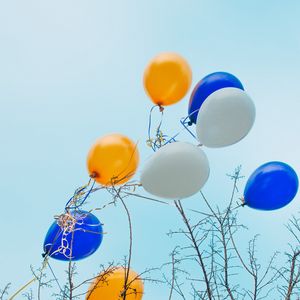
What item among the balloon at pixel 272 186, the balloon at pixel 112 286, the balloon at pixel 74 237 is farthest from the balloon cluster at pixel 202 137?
the balloon at pixel 112 286

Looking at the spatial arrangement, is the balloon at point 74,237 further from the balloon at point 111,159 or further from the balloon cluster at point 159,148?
the balloon at point 111,159

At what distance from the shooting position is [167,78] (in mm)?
2838

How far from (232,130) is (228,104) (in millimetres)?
172

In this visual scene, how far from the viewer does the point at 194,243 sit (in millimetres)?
3547

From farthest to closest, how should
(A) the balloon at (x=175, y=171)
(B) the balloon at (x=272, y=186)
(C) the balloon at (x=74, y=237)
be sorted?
1. (B) the balloon at (x=272, y=186)
2. (C) the balloon at (x=74, y=237)
3. (A) the balloon at (x=175, y=171)

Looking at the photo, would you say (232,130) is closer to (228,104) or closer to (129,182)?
(228,104)

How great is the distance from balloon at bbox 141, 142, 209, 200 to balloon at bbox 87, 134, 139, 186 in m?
0.39


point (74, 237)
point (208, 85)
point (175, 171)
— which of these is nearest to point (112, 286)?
point (74, 237)

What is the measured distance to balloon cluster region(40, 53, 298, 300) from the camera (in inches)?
99.3

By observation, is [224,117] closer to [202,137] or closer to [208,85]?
[202,137]

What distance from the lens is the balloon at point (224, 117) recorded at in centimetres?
250

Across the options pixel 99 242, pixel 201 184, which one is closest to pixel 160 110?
pixel 201 184

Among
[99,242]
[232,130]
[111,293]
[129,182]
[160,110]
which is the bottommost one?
[111,293]

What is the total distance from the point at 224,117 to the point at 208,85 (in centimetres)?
45
